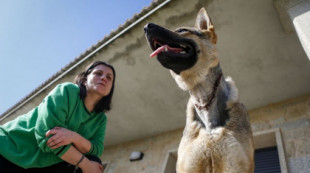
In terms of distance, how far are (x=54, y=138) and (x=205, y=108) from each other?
3.55 ft

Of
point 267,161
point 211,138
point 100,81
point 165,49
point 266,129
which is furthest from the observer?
point 266,129

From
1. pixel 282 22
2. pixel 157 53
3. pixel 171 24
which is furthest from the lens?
pixel 171 24

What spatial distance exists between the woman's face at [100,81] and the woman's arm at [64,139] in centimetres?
52

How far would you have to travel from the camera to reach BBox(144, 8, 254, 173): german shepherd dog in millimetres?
1527

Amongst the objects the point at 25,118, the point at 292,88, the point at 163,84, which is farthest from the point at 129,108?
the point at 25,118

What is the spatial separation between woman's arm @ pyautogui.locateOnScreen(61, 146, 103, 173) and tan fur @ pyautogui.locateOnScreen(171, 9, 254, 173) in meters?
0.64

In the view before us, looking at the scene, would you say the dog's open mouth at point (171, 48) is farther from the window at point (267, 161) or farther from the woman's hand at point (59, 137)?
the window at point (267, 161)

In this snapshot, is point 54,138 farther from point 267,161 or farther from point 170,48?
point 267,161

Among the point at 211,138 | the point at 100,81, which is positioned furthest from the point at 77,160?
the point at 211,138

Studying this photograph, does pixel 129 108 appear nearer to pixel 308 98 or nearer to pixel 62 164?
pixel 308 98

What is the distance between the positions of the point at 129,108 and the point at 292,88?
3743 millimetres

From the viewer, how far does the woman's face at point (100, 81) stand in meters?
2.18

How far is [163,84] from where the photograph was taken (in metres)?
5.36

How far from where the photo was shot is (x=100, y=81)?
2.23 meters
